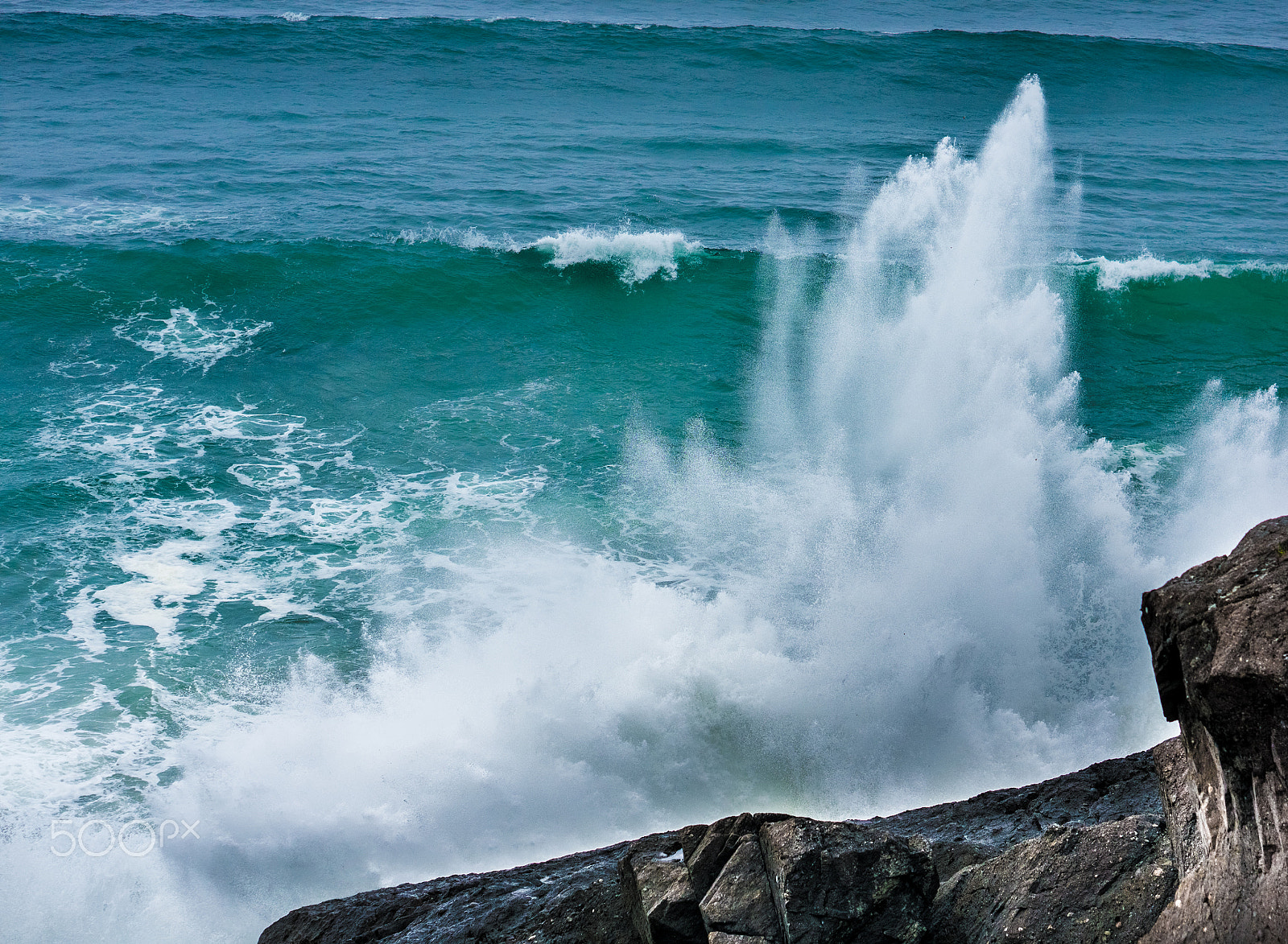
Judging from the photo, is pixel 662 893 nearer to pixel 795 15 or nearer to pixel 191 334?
pixel 191 334

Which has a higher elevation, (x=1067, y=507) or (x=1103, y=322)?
(x=1103, y=322)

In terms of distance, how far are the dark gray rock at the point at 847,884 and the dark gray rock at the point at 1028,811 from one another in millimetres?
1000

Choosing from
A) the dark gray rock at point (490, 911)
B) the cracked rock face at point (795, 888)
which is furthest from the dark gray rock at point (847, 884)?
the dark gray rock at point (490, 911)

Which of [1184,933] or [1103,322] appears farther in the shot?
[1103,322]

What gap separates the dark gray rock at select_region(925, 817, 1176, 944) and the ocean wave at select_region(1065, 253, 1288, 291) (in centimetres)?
1814

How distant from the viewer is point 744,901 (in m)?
5.29

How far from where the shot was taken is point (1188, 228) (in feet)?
80.7

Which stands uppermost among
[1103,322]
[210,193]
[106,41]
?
[106,41]

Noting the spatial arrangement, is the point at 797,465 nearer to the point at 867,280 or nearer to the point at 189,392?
the point at 867,280

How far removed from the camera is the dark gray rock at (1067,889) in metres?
5.16

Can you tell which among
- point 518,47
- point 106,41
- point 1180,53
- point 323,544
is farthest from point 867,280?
point 106,41

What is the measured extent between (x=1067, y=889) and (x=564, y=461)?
35.9 ft

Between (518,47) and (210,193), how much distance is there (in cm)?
1603

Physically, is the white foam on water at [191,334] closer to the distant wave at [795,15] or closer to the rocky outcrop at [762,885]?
the rocky outcrop at [762,885]
